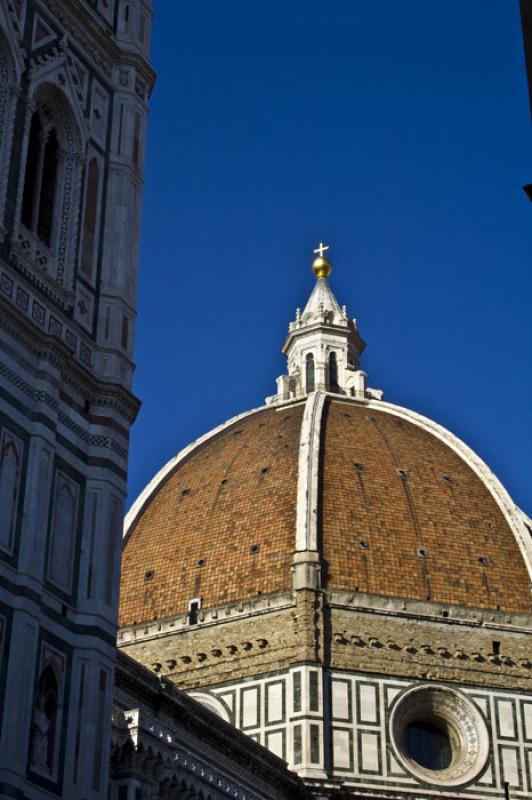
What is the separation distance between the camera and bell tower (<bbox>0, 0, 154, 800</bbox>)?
1505 centimetres

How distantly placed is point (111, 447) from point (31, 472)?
1447 mm

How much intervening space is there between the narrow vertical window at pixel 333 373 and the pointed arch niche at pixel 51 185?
40.6 metres

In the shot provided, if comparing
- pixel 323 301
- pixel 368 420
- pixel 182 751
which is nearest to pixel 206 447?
pixel 368 420

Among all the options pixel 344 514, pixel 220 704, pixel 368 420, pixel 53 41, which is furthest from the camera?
pixel 368 420

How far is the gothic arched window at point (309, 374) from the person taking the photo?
5850 cm

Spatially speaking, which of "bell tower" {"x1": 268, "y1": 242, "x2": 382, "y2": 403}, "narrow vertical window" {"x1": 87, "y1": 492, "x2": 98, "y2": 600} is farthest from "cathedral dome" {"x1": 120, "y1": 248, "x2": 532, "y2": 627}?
"narrow vertical window" {"x1": 87, "y1": 492, "x2": 98, "y2": 600}

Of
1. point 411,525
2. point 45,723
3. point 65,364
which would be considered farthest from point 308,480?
point 45,723

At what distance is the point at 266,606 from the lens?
152 ft

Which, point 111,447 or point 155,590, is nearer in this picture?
point 111,447

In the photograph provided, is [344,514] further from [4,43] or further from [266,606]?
[4,43]

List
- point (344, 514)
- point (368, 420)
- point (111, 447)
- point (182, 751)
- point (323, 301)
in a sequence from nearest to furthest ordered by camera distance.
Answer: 1. point (111, 447)
2. point (182, 751)
3. point (344, 514)
4. point (368, 420)
5. point (323, 301)

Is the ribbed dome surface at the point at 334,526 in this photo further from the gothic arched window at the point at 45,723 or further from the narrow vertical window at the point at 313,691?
the gothic arched window at the point at 45,723

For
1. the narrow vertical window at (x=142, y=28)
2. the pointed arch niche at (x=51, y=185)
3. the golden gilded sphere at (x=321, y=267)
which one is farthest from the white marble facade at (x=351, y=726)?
the pointed arch niche at (x=51, y=185)

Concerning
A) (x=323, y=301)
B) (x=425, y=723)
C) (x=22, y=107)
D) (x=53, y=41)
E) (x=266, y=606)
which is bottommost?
(x=22, y=107)
